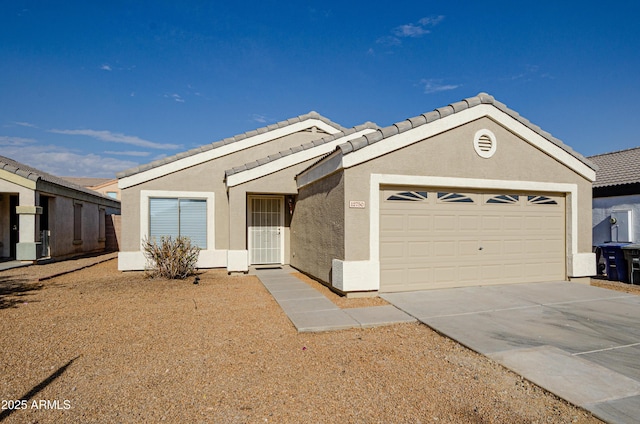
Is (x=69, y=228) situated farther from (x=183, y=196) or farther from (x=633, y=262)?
(x=633, y=262)

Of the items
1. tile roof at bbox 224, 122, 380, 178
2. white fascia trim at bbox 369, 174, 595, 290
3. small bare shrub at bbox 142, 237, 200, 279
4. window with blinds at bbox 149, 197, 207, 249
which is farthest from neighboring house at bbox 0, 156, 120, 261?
white fascia trim at bbox 369, 174, 595, 290

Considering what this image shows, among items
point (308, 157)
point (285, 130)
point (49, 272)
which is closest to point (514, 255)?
point (308, 157)

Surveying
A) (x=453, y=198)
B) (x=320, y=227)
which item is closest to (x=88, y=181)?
(x=320, y=227)

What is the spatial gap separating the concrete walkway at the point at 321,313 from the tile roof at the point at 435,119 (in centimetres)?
318

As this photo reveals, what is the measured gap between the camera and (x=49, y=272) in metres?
12.0

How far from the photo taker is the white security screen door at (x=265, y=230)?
42.6ft

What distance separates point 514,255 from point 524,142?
282cm

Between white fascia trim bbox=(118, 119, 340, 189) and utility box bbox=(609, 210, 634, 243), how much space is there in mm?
10287

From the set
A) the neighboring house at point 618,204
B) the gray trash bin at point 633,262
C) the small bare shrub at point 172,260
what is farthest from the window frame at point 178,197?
the neighboring house at point 618,204

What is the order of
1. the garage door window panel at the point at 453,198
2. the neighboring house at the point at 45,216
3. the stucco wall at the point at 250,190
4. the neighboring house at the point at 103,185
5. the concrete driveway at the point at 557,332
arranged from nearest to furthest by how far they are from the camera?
the concrete driveway at the point at 557,332 < the garage door window panel at the point at 453,198 < the stucco wall at the point at 250,190 < the neighboring house at the point at 45,216 < the neighboring house at the point at 103,185

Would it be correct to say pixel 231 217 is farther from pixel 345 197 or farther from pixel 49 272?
pixel 49 272

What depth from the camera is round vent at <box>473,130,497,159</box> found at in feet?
29.2

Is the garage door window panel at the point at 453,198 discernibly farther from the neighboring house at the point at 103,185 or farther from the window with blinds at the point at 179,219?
the neighboring house at the point at 103,185

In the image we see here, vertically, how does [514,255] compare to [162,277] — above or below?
above
